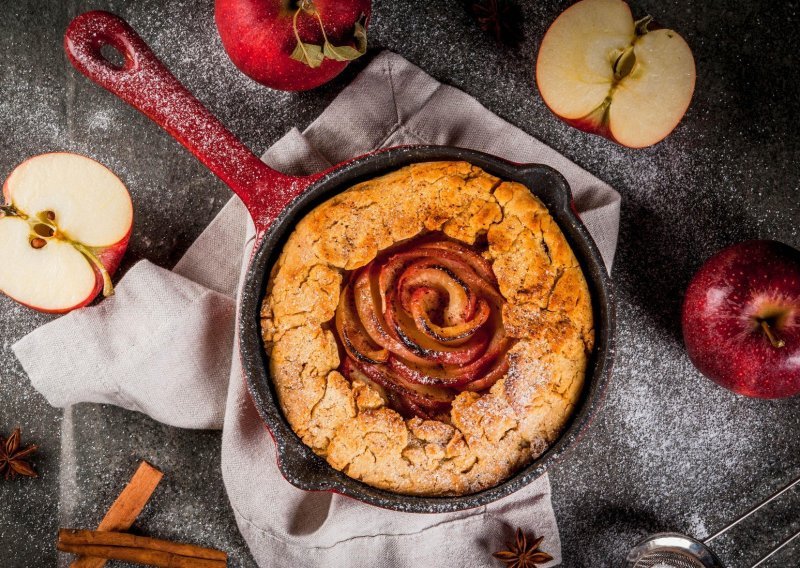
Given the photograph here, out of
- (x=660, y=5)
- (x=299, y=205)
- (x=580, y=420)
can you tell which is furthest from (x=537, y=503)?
(x=660, y=5)

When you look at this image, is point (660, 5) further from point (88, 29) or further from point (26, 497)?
point (26, 497)

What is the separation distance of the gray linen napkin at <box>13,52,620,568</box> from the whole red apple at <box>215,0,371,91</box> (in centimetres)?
20

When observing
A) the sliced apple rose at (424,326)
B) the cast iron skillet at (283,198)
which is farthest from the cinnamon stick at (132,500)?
the sliced apple rose at (424,326)

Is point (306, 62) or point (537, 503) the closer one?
point (306, 62)

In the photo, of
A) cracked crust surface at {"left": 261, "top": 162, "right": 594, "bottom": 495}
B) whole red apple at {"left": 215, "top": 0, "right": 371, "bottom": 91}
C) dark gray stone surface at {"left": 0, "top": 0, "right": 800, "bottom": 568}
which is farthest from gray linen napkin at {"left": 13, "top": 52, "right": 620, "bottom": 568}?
cracked crust surface at {"left": 261, "top": 162, "right": 594, "bottom": 495}

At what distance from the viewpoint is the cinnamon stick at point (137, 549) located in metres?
1.95

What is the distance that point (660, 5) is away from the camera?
6.47ft

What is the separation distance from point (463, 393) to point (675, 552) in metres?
0.91

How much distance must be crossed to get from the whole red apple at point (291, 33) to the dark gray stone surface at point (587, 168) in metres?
0.22

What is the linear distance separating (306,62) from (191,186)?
515 millimetres

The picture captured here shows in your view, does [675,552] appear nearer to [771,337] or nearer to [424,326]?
[771,337]

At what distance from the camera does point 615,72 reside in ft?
5.95

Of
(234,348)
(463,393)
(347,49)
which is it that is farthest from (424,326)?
(347,49)

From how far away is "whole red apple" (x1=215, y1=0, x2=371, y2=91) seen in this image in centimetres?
170
